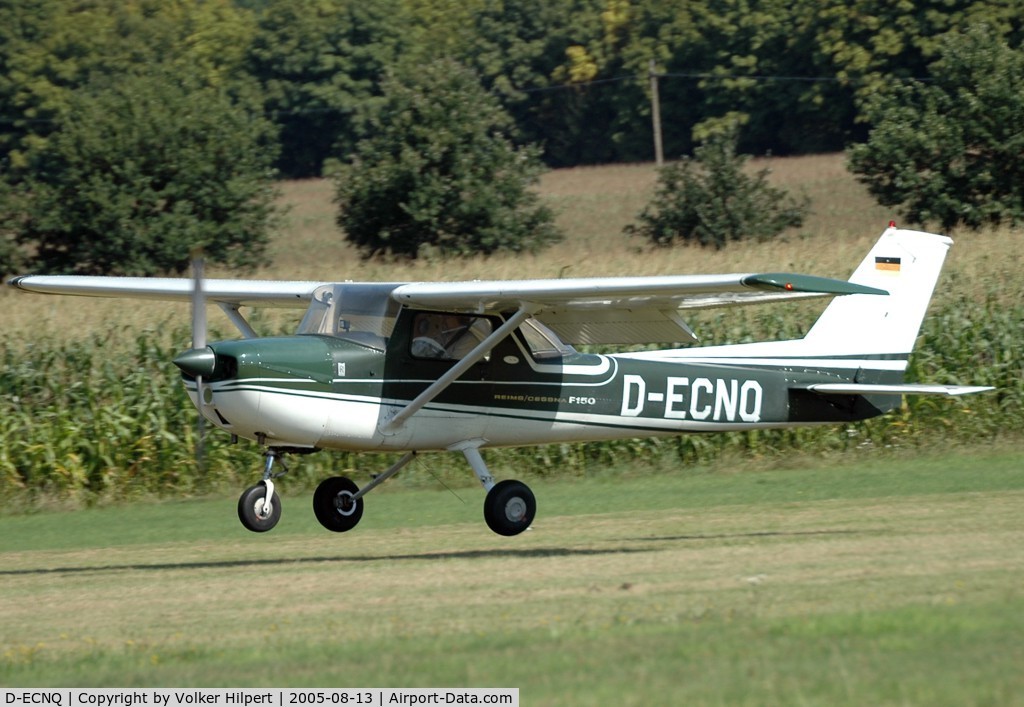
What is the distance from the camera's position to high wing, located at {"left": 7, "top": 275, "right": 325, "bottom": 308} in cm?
1334

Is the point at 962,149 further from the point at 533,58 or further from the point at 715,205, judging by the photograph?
the point at 533,58

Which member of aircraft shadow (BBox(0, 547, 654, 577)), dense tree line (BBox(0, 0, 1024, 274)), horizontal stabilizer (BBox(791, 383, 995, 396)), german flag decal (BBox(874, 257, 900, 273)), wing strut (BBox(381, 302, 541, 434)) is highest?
dense tree line (BBox(0, 0, 1024, 274))

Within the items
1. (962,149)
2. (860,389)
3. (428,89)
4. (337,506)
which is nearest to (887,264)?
(860,389)

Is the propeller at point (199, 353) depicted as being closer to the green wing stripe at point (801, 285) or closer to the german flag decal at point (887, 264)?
the green wing stripe at point (801, 285)

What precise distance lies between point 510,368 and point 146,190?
2762 centimetres

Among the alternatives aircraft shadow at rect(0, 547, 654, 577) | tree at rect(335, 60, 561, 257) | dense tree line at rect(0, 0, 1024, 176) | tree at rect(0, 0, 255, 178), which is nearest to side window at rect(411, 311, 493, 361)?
aircraft shadow at rect(0, 547, 654, 577)

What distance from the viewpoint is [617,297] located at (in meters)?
11.0

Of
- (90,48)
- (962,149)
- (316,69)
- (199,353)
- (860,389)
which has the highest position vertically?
(90,48)

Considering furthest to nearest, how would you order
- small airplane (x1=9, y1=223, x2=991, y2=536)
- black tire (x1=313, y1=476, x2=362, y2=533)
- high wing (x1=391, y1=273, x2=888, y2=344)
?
1. black tire (x1=313, y1=476, x2=362, y2=533)
2. small airplane (x1=9, y1=223, x2=991, y2=536)
3. high wing (x1=391, y1=273, x2=888, y2=344)

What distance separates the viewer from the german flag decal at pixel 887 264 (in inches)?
517

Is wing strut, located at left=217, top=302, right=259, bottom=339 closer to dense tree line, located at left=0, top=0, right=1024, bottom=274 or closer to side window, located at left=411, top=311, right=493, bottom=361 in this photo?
side window, located at left=411, top=311, right=493, bottom=361

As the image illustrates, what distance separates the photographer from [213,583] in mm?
10586
